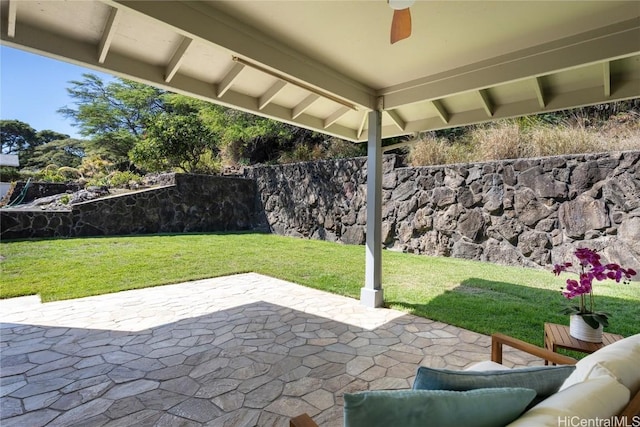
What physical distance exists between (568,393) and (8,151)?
2907 cm

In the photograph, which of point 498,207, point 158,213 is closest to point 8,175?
point 158,213

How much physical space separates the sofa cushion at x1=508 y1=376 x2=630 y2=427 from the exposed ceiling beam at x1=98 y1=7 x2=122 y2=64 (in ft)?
9.15

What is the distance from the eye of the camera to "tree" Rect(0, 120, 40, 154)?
20.4 meters

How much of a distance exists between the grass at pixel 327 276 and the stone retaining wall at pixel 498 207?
0.48 m

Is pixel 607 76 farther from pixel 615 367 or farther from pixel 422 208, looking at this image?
pixel 422 208

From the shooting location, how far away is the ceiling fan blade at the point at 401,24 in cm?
174

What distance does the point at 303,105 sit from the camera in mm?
3854

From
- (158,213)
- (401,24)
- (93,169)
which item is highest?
(93,169)

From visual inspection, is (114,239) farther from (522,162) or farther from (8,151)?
(8,151)

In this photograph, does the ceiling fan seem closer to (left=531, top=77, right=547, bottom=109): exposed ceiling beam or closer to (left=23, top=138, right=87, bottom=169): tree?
(left=531, top=77, right=547, bottom=109): exposed ceiling beam

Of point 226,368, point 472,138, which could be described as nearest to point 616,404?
point 226,368

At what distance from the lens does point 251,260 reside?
650cm

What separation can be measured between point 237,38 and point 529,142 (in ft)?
21.1

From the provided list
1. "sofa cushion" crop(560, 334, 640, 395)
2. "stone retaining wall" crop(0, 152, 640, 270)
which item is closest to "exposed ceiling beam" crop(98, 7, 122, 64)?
"sofa cushion" crop(560, 334, 640, 395)
